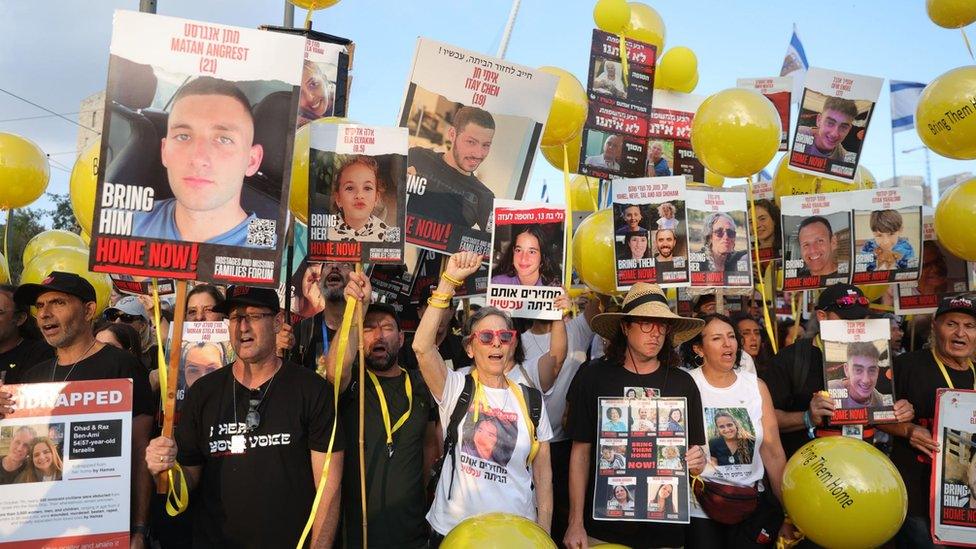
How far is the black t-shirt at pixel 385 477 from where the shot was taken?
4.22 m

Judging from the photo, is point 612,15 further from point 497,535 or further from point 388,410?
point 497,535

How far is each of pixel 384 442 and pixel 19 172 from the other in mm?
4582

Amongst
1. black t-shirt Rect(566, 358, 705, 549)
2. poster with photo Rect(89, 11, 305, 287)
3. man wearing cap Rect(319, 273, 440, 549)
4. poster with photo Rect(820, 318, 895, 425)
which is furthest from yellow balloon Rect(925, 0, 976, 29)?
poster with photo Rect(89, 11, 305, 287)

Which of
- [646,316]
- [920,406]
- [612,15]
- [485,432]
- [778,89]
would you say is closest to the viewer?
[485,432]

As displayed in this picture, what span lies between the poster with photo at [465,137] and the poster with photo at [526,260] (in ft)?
1.78

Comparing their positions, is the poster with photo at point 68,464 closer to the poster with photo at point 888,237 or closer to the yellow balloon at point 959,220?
the poster with photo at point 888,237

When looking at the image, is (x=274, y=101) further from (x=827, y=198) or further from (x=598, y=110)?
(x=827, y=198)

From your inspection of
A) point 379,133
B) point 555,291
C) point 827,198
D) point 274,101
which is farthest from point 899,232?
point 274,101

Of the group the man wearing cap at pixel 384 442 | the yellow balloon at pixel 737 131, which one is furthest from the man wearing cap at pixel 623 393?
the yellow balloon at pixel 737 131

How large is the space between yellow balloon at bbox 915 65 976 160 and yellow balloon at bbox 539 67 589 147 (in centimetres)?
297

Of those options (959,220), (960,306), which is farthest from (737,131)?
(960,306)

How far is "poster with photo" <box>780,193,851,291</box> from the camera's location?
6.35 meters

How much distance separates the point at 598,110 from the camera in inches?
279

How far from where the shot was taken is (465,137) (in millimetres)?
5445
